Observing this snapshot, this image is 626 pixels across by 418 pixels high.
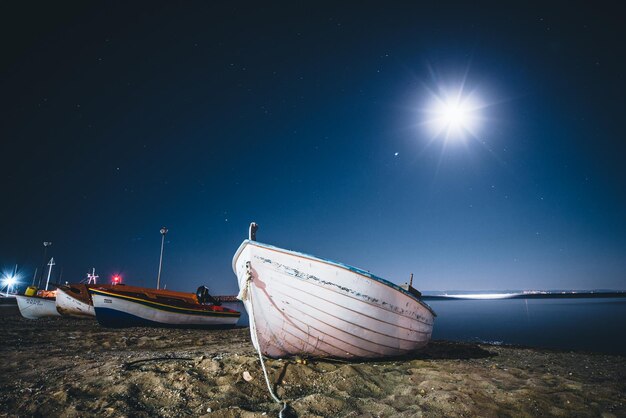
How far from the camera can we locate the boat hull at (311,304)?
17.3 ft

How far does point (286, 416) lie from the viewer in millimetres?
3846

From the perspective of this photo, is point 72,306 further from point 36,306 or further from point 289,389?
point 289,389

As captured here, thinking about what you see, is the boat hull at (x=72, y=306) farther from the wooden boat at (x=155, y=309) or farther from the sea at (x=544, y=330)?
the sea at (x=544, y=330)

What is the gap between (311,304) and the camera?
536 cm

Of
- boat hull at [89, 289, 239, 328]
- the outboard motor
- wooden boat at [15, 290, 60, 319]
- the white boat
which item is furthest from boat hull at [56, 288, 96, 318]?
the outboard motor

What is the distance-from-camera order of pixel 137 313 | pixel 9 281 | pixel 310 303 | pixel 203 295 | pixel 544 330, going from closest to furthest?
pixel 310 303, pixel 137 313, pixel 203 295, pixel 544 330, pixel 9 281

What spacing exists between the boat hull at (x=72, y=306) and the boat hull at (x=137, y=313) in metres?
5.12

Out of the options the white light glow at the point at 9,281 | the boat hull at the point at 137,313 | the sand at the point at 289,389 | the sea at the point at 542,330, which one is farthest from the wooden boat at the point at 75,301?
the white light glow at the point at 9,281

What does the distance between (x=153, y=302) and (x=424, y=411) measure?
1299 cm

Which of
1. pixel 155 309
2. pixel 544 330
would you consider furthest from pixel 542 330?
pixel 155 309

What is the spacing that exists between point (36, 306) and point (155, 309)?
11.0 metres

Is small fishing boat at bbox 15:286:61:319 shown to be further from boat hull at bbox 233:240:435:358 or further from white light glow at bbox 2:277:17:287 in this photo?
white light glow at bbox 2:277:17:287

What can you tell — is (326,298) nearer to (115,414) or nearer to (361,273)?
(361,273)

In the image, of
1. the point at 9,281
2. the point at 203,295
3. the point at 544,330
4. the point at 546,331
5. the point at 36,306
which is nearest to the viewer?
the point at 203,295
